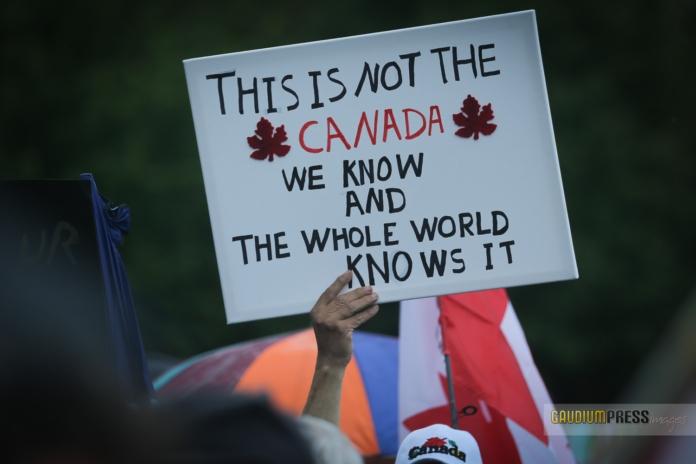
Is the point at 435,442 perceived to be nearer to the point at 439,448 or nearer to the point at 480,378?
the point at 439,448

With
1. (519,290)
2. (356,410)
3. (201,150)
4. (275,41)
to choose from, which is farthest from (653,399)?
(275,41)

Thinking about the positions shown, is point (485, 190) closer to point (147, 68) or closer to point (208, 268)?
point (208, 268)

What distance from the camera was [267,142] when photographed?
3.10 m

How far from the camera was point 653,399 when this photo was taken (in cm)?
119

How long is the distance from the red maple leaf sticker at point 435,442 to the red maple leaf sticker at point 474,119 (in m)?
0.87

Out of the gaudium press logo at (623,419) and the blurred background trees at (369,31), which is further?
the blurred background trees at (369,31)

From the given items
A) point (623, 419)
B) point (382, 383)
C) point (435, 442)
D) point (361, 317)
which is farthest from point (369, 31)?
point (361, 317)

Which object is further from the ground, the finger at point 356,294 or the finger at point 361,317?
the finger at point 356,294

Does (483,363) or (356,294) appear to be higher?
(356,294)

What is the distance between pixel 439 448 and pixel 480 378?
4.10 ft

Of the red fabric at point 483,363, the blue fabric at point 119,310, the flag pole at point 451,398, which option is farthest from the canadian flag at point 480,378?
the blue fabric at point 119,310

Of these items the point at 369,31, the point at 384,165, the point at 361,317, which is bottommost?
the point at 361,317

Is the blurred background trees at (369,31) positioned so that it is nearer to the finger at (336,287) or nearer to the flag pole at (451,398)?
the flag pole at (451,398)

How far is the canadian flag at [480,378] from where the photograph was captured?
419 cm
